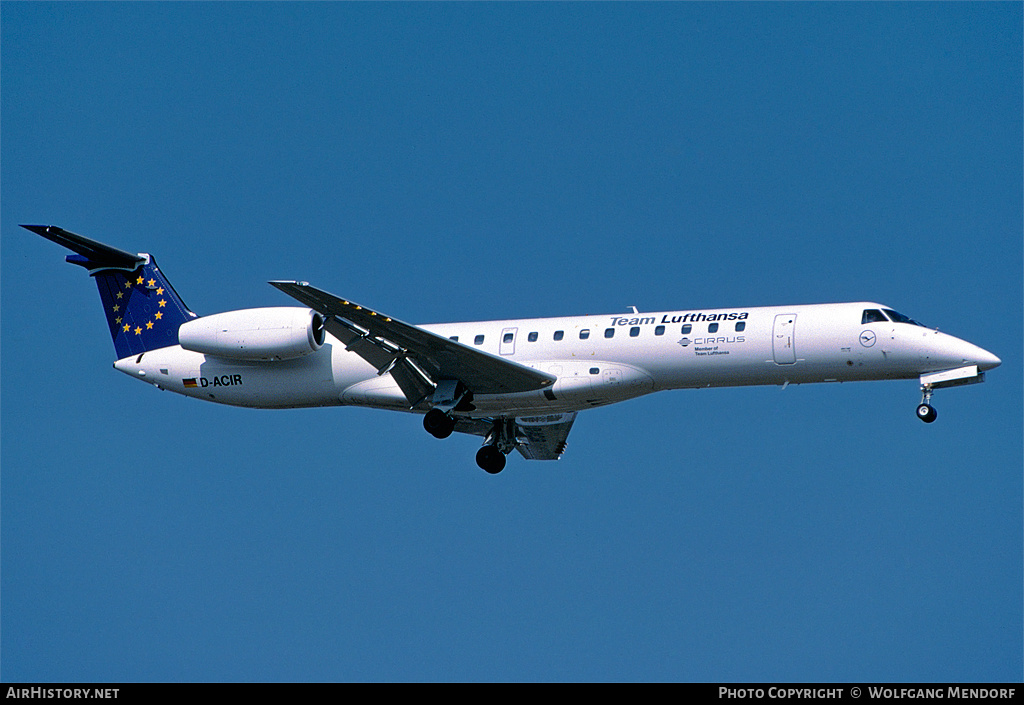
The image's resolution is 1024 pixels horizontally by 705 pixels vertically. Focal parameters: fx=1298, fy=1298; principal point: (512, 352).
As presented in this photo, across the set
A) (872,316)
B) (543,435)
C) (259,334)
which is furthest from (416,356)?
(872,316)

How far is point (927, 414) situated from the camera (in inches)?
1086

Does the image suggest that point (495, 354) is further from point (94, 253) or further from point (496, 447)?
point (94, 253)

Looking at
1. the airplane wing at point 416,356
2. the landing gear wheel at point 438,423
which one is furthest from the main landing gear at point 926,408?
the landing gear wheel at point 438,423

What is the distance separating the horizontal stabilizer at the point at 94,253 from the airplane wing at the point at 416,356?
7266mm

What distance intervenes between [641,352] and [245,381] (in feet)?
31.9

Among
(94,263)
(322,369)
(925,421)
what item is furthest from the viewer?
(94,263)

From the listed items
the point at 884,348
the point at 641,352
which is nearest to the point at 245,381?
the point at 641,352

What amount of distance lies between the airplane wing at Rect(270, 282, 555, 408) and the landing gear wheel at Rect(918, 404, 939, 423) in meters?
7.99

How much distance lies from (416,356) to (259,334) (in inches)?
144

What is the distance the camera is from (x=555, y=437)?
113 ft

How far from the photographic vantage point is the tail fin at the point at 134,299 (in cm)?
3297

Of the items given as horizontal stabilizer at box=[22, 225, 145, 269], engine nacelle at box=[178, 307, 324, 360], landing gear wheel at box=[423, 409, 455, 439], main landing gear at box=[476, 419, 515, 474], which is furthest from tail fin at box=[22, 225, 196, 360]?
main landing gear at box=[476, 419, 515, 474]
